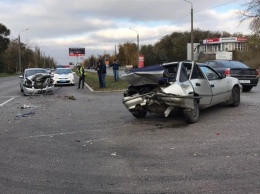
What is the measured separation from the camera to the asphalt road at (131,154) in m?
4.80

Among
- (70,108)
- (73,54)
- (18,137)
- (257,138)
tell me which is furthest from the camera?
(73,54)

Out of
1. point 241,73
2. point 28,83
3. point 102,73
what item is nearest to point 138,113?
point 241,73

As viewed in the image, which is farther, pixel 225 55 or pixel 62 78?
pixel 225 55

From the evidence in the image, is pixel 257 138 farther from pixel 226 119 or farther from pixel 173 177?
pixel 173 177

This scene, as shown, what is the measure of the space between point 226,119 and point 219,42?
101 metres

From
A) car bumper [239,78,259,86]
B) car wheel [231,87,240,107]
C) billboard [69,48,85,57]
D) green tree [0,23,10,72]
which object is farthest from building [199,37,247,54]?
car wheel [231,87,240,107]

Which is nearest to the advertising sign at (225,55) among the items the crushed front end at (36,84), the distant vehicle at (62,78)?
the distant vehicle at (62,78)

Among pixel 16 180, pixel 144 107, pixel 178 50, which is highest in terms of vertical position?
pixel 178 50

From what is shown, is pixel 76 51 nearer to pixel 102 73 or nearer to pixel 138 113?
pixel 102 73

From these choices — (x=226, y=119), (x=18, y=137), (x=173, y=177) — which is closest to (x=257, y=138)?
(x=226, y=119)

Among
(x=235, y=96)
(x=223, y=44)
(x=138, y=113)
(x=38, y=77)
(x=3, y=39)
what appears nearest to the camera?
(x=138, y=113)

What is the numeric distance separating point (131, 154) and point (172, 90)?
268 cm

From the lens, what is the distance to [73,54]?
60094 millimetres

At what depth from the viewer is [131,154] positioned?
6375 millimetres
